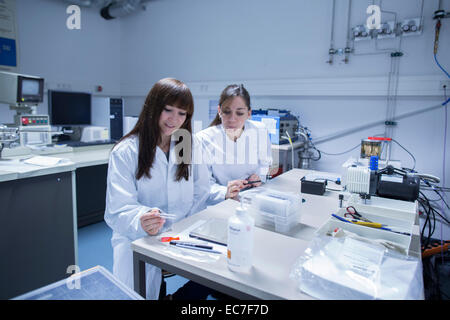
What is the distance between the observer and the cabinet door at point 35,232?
1.55 metres

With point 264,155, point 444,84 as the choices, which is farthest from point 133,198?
point 444,84

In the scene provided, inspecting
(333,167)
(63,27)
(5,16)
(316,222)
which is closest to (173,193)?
(316,222)

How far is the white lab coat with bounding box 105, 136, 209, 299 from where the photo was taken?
44.9 inches

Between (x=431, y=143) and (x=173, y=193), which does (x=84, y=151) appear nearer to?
(x=173, y=193)

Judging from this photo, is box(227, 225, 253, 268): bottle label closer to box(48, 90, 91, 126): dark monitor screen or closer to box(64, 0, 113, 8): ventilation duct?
box(48, 90, 91, 126): dark monitor screen

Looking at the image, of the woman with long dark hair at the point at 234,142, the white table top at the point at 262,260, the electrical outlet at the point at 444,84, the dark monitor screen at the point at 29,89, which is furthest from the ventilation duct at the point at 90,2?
the electrical outlet at the point at 444,84

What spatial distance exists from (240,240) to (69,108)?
267 centimetres

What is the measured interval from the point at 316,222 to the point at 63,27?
4.03 m

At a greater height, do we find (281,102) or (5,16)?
(5,16)

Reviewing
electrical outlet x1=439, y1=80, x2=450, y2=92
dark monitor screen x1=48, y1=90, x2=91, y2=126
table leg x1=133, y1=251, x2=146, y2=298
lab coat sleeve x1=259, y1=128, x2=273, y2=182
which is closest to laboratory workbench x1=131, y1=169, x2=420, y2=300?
table leg x1=133, y1=251, x2=146, y2=298

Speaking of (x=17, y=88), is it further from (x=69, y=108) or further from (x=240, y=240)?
(x=240, y=240)

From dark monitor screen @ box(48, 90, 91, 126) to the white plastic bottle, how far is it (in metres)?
2.56

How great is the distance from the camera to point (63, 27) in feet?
12.2

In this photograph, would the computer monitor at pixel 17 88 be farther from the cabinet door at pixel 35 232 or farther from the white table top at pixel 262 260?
the white table top at pixel 262 260
